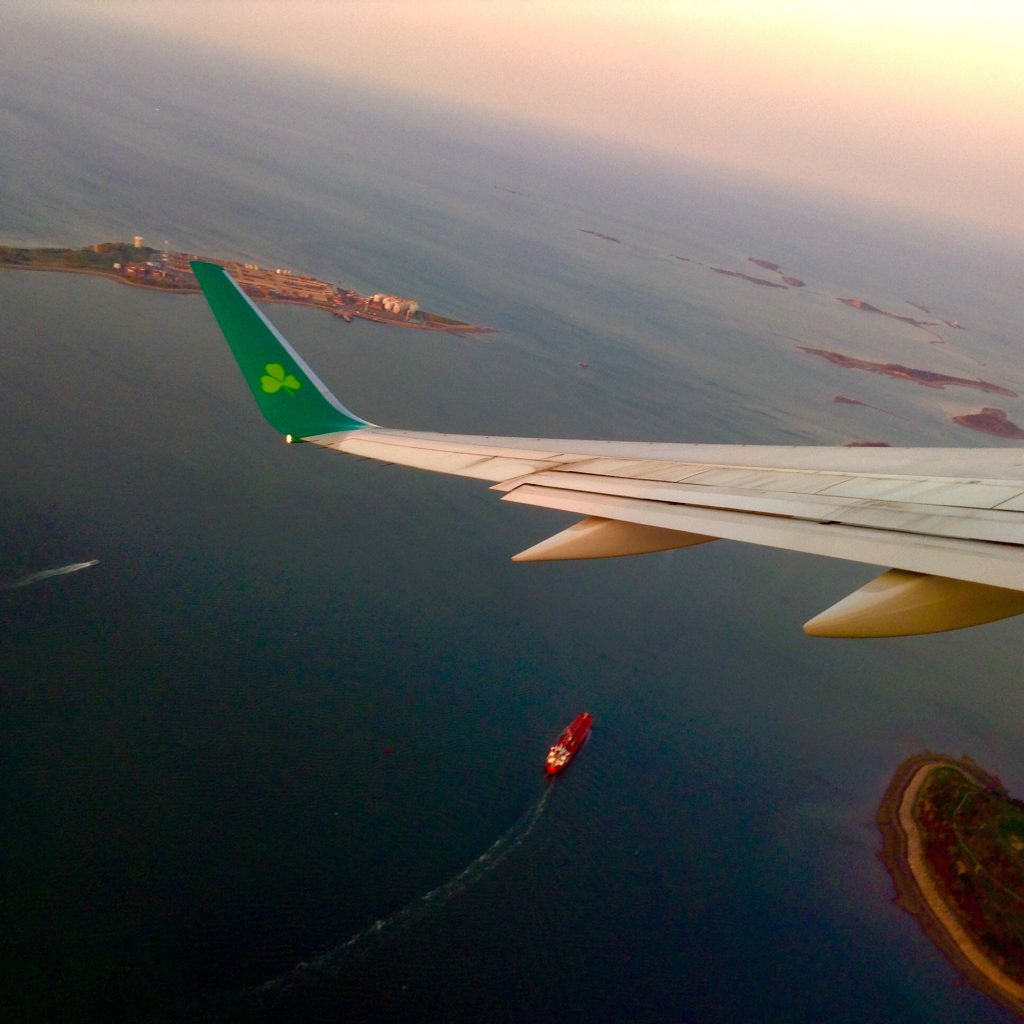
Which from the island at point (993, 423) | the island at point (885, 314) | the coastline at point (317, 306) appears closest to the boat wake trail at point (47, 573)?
the coastline at point (317, 306)

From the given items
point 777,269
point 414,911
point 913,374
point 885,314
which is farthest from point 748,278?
point 414,911

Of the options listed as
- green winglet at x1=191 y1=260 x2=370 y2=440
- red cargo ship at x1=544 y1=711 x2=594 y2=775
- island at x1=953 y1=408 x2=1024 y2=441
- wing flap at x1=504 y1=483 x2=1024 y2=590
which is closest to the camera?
wing flap at x1=504 y1=483 x2=1024 y2=590

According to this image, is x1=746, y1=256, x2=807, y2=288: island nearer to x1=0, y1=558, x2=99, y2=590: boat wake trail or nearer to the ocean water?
the ocean water

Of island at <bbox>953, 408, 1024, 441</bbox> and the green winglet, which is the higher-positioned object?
the green winglet

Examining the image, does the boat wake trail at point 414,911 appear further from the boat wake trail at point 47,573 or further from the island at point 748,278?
A: the island at point 748,278

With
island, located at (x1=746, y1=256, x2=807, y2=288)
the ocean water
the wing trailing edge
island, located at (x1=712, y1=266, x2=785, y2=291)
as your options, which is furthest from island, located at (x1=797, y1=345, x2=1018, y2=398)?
the wing trailing edge

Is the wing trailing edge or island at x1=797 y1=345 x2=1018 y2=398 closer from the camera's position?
the wing trailing edge

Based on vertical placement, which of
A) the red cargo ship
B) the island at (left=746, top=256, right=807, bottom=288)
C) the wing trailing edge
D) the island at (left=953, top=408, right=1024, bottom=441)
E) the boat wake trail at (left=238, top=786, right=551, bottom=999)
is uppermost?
the island at (left=746, top=256, right=807, bottom=288)
